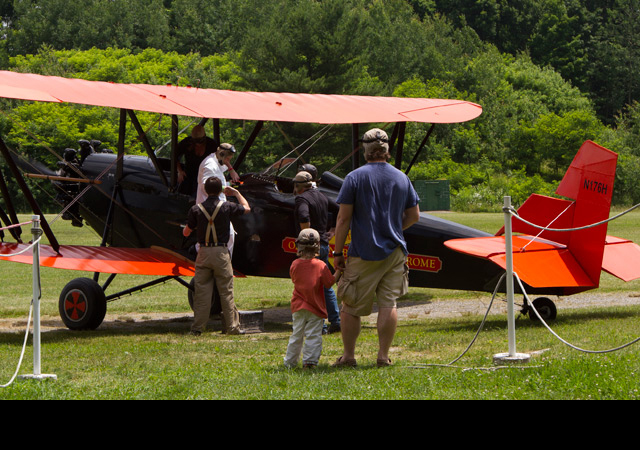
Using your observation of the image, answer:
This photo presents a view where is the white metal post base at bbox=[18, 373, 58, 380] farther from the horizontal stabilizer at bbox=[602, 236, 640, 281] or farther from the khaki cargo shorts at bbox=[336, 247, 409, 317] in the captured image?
the horizontal stabilizer at bbox=[602, 236, 640, 281]

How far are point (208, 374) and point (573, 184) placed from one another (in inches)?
177

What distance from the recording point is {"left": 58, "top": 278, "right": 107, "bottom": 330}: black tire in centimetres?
929

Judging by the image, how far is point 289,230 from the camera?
9.87 meters

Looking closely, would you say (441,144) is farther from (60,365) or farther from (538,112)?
(60,365)

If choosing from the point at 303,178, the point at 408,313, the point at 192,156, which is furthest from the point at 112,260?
the point at 408,313

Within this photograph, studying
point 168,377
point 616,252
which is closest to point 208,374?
point 168,377

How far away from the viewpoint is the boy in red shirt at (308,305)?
629 cm

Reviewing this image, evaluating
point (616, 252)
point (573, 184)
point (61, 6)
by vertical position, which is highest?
point (61, 6)

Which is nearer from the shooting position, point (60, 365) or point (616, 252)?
point (60, 365)

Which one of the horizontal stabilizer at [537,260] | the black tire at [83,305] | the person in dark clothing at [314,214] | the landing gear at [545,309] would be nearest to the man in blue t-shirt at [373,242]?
the horizontal stabilizer at [537,260]

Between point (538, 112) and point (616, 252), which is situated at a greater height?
point (538, 112)

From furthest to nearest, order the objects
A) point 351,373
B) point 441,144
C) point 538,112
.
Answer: point 538,112, point 441,144, point 351,373

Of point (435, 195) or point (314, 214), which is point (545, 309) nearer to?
point (314, 214)

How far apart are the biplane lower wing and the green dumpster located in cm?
4160
